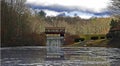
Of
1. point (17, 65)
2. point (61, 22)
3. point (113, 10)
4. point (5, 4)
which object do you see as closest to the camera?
point (17, 65)

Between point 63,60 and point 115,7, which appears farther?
point 115,7

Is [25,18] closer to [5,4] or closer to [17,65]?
[5,4]

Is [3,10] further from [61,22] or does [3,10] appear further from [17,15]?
[61,22]

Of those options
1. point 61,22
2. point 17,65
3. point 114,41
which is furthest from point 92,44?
point 61,22

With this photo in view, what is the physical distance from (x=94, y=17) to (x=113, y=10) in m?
84.8

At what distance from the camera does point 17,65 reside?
17391mm

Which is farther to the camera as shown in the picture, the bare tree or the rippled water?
the bare tree

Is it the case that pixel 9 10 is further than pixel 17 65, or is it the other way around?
pixel 9 10

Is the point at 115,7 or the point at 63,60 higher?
the point at 115,7

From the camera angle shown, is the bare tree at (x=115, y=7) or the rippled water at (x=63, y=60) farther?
the bare tree at (x=115, y=7)

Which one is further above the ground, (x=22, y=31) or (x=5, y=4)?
(x=5, y=4)

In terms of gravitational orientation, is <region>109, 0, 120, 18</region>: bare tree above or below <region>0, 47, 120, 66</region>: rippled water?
above

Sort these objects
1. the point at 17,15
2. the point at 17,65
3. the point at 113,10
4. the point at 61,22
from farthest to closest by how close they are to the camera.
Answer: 1. the point at 61,22
2. the point at 17,15
3. the point at 113,10
4. the point at 17,65

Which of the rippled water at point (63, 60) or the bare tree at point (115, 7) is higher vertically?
the bare tree at point (115, 7)
